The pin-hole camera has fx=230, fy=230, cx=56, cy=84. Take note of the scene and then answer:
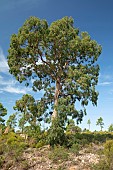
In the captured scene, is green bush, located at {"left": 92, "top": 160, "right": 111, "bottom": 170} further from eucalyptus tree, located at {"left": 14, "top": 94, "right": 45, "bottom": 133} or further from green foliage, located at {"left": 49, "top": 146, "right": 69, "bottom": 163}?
eucalyptus tree, located at {"left": 14, "top": 94, "right": 45, "bottom": 133}

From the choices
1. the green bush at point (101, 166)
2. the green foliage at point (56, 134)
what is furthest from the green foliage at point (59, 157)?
the green foliage at point (56, 134)

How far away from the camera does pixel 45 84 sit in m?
23.7

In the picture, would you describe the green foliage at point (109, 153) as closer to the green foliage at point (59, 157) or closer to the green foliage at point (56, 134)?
the green foliage at point (59, 157)

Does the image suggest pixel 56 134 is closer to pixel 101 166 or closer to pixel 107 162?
pixel 107 162

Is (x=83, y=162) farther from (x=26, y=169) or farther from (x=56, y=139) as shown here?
(x=56, y=139)

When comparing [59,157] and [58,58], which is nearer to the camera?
[59,157]

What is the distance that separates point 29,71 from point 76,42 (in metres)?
5.58

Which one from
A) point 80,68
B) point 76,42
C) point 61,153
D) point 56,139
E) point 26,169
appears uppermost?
point 76,42

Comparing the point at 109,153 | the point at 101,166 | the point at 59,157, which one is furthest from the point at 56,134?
the point at 101,166

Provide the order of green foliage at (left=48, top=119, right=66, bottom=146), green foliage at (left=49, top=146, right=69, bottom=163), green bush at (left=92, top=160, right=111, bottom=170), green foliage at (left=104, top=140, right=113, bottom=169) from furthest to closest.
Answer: green foliage at (left=48, top=119, right=66, bottom=146), green foliage at (left=49, top=146, right=69, bottom=163), green foliage at (left=104, top=140, right=113, bottom=169), green bush at (left=92, top=160, right=111, bottom=170)

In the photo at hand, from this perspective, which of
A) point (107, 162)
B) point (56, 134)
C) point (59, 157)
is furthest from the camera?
point (56, 134)

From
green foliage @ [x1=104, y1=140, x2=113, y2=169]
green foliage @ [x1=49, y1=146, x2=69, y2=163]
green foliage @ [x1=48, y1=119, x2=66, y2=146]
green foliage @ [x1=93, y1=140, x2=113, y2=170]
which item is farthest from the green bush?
green foliage @ [x1=48, y1=119, x2=66, y2=146]

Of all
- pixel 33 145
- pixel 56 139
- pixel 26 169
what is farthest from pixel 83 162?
pixel 33 145

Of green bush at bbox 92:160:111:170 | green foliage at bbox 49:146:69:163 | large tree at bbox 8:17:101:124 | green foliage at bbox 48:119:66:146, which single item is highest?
large tree at bbox 8:17:101:124
